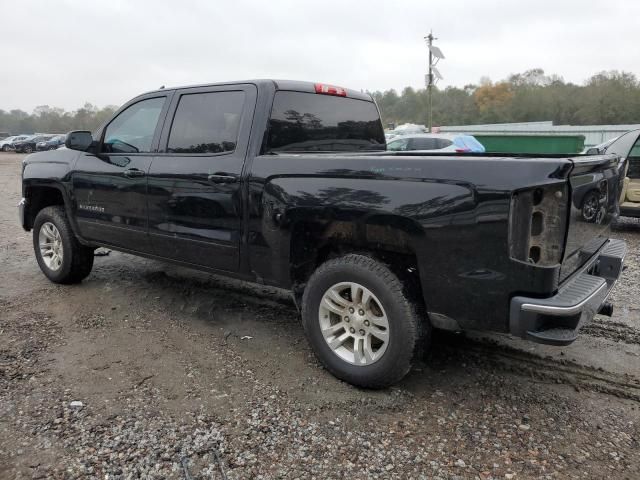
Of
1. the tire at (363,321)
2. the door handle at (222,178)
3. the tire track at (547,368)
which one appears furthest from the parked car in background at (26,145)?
the tire track at (547,368)

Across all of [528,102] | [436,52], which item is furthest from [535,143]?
[528,102]

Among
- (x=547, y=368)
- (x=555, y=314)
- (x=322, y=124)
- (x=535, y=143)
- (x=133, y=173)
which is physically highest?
(x=322, y=124)

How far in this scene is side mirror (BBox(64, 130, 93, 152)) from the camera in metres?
4.60

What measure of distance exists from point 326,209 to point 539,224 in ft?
3.93

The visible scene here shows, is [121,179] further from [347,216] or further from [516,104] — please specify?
[516,104]

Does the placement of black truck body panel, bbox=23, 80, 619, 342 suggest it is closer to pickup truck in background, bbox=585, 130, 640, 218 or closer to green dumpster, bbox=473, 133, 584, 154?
pickup truck in background, bbox=585, 130, 640, 218

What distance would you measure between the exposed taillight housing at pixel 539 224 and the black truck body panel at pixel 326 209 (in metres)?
0.04

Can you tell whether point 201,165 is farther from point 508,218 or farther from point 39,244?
point 39,244

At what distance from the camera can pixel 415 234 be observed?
274 cm

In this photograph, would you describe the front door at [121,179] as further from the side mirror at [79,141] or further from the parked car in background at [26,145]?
the parked car in background at [26,145]

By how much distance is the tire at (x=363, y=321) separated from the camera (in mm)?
2873

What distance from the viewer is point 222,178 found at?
356cm

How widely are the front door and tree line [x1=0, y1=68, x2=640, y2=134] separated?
4109cm

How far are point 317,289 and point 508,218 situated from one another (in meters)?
1.27
